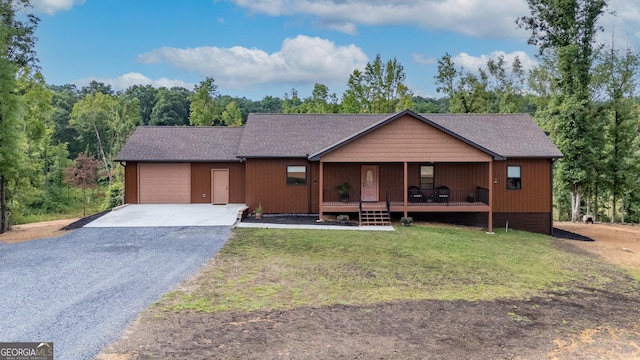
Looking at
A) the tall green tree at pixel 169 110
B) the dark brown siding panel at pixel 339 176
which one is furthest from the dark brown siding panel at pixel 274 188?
the tall green tree at pixel 169 110

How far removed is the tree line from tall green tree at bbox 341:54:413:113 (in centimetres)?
9

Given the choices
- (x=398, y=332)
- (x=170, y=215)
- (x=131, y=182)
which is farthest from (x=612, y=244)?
(x=131, y=182)

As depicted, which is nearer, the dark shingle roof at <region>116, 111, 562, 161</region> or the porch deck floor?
the porch deck floor

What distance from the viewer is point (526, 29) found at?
2973cm

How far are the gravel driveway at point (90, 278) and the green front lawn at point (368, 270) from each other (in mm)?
826

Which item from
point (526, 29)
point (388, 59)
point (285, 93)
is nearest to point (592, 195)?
point (526, 29)

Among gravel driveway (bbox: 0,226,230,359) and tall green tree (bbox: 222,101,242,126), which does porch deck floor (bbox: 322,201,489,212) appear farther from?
tall green tree (bbox: 222,101,242,126)

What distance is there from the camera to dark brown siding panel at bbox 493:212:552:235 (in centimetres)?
2011

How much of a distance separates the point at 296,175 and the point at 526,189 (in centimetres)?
1070

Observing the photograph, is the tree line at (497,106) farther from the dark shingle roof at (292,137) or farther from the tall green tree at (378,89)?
the dark shingle roof at (292,137)

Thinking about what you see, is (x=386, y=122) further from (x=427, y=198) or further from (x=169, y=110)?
(x=169, y=110)

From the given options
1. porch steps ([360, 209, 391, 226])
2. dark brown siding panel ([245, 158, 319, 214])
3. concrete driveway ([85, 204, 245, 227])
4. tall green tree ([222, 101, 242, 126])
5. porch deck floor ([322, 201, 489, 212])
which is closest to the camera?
concrete driveway ([85, 204, 245, 227])

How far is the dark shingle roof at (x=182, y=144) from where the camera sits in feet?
69.5

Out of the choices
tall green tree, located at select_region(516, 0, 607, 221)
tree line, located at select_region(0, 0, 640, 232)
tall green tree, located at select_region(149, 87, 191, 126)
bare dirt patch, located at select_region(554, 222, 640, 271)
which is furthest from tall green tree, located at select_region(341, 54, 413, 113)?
tall green tree, located at select_region(149, 87, 191, 126)
